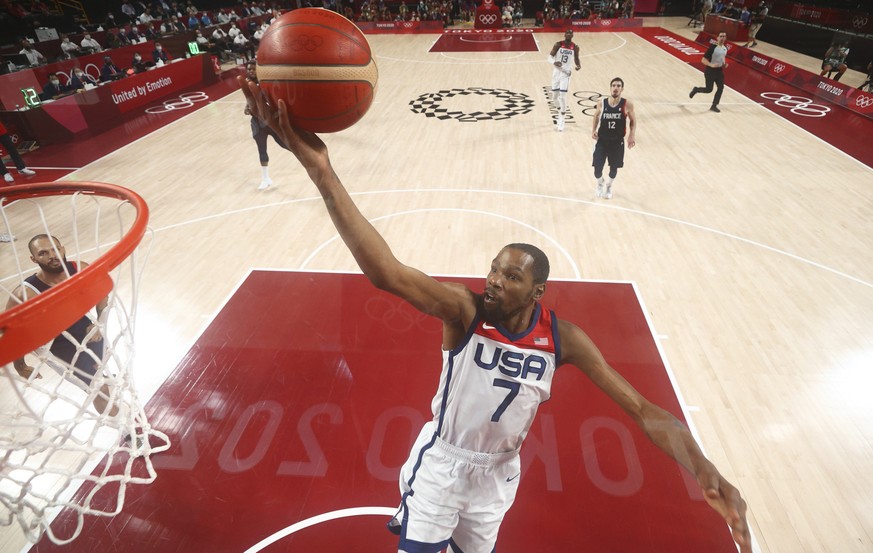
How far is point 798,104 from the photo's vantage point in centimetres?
1091

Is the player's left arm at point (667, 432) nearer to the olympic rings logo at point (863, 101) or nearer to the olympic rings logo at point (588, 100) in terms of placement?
the olympic rings logo at point (588, 100)

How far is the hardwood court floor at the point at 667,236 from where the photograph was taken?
361 centimetres

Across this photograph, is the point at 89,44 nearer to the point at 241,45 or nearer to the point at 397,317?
the point at 241,45

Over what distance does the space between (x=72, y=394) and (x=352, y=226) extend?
376 cm

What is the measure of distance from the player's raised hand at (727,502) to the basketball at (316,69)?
1.79 meters

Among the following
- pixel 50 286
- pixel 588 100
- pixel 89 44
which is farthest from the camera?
pixel 89 44

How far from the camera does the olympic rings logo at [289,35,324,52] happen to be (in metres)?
1.83

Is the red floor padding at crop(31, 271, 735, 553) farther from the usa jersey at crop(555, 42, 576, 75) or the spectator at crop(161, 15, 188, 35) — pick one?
the spectator at crop(161, 15, 188, 35)

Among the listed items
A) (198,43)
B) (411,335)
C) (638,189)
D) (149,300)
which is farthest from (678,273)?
(198,43)

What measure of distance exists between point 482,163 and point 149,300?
5350 millimetres

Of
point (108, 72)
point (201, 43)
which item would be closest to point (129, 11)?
point (201, 43)

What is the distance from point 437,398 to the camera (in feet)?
7.27

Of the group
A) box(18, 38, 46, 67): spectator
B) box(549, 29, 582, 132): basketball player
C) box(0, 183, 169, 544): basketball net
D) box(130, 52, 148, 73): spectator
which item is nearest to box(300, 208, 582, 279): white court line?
box(0, 183, 169, 544): basketball net

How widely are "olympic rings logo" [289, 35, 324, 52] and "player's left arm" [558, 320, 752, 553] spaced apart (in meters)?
1.48
